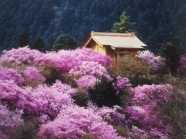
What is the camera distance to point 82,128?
1245 inches

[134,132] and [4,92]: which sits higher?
[4,92]

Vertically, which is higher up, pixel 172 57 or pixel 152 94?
pixel 172 57

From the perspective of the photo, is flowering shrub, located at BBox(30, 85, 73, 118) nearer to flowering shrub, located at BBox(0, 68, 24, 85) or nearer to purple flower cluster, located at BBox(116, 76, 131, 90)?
flowering shrub, located at BBox(0, 68, 24, 85)

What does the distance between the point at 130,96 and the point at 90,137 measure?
10290 mm

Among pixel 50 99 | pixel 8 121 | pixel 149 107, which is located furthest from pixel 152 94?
pixel 8 121

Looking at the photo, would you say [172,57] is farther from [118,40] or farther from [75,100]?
[75,100]

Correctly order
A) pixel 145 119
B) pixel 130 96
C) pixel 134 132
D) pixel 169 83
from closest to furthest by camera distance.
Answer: pixel 134 132 → pixel 145 119 → pixel 130 96 → pixel 169 83

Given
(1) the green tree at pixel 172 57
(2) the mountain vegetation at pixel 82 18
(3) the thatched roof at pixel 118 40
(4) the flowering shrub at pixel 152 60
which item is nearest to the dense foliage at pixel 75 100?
(4) the flowering shrub at pixel 152 60

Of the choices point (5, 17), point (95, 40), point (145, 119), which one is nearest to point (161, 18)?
point (5, 17)

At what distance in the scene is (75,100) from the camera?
37406mm

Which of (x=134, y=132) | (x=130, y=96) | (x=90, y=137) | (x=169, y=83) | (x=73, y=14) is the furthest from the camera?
(x=73, y=14)

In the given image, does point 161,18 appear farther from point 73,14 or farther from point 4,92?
point 4,92

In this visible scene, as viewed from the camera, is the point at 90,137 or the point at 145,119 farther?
the point at 145,119

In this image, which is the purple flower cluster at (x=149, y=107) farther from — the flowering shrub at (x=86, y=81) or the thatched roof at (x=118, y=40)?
the thatched roof at (x=118, y=40)
